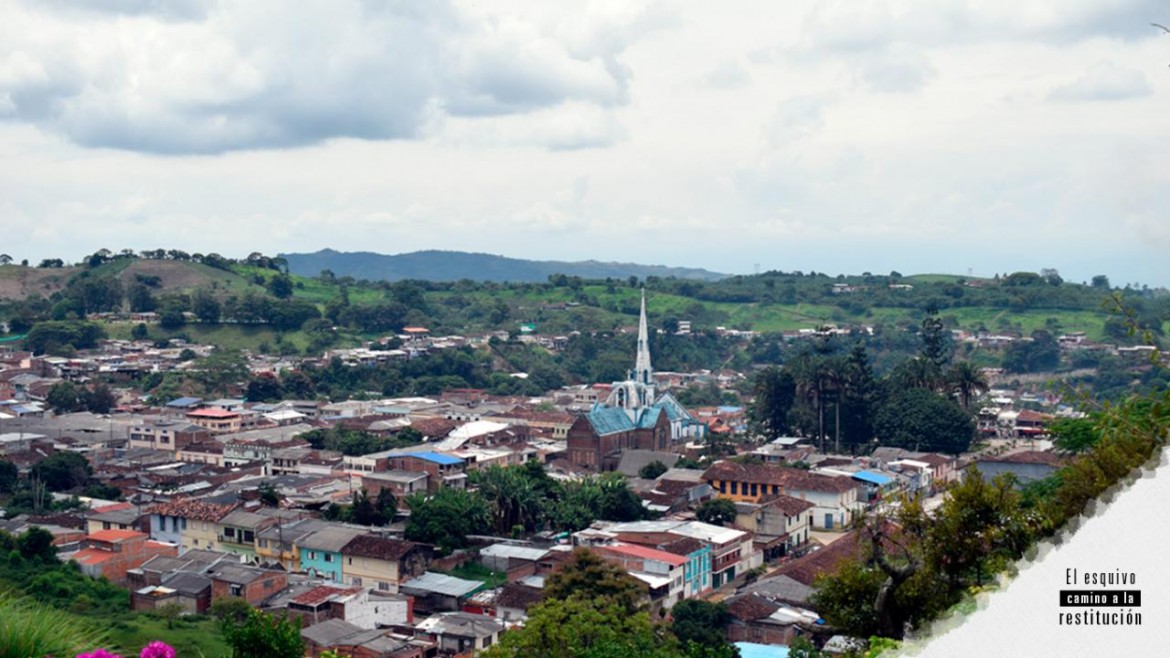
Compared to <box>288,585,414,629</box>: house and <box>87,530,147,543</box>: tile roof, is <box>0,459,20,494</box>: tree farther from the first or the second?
<box>288,585,414,629</box>: house

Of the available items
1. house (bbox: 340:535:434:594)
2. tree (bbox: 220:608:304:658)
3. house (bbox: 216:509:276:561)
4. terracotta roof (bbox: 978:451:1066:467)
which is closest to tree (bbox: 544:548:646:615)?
house (bbox: 340:535:434:594)

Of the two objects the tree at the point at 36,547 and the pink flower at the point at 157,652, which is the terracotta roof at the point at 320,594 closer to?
the tree at the point at 36,547

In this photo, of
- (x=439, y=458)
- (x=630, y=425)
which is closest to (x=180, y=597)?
(x=439, y=458)

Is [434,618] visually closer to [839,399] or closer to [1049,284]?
[839,399]

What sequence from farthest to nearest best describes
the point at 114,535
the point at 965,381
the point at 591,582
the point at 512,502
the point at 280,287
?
1. the point at 280,287
2. the point at 965,381
3. the point at 512,502
4. the point at 114,535
5. the point at 591,582

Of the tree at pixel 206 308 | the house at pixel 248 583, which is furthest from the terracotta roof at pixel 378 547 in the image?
the tree at pixel 206 308

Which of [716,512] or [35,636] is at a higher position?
[35,636]

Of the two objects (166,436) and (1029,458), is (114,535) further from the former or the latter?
(1029,458)

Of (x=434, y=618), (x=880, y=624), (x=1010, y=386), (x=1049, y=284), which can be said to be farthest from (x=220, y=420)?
(x=1049, y=284)
